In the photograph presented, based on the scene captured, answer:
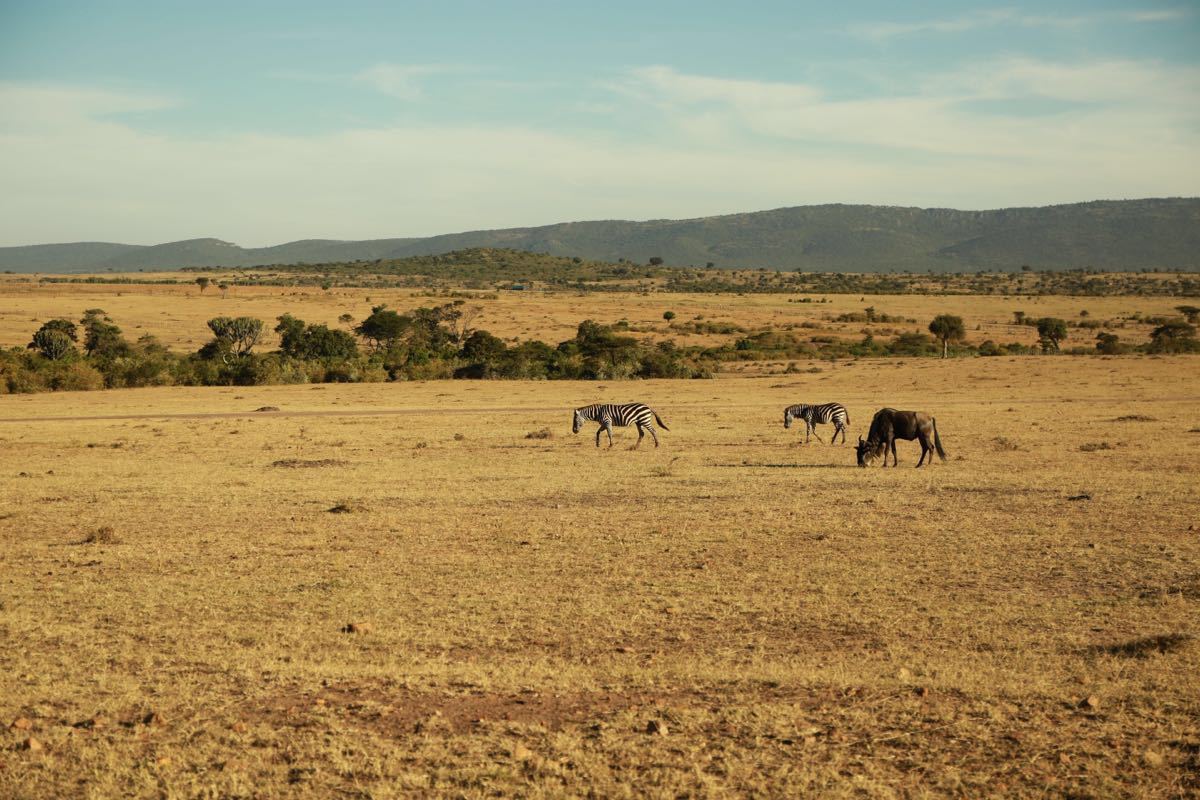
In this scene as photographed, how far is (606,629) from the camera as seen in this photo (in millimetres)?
10016

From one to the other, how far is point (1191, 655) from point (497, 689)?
18.2ft

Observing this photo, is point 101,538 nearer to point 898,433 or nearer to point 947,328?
point 898,433

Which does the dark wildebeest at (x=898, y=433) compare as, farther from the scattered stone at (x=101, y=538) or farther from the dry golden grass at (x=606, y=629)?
the scattered stone at (x=101, y=538)

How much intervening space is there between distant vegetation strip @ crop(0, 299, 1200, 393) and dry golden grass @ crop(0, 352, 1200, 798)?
29.8m

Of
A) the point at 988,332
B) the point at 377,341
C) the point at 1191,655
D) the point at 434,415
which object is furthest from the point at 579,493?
the point at 988,332

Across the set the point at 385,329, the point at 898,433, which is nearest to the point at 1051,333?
the point at 385,329

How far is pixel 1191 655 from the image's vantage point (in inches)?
350

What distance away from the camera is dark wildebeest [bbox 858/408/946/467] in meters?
22.3

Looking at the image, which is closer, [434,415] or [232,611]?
[232,611]

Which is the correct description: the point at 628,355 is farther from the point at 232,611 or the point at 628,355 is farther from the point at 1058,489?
the point at 232,611

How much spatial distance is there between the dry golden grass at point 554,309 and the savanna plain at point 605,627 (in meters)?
57.6

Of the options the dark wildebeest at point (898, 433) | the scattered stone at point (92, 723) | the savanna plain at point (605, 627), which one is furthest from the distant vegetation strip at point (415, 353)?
the scattered stone at point (92, 723)

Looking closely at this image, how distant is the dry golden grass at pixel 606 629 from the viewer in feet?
22.7

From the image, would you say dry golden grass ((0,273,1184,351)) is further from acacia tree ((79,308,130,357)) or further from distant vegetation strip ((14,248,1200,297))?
distant vegetation strip ((14,248,1200,297))
